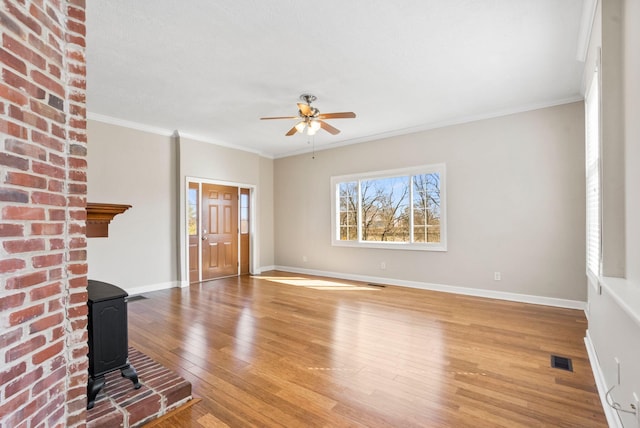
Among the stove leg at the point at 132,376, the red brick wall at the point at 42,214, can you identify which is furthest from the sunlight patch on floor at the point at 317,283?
the red brick wall at the point at 42,214

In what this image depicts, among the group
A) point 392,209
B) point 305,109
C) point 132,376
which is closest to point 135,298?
point 132,376

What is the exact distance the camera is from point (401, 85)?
3717mm

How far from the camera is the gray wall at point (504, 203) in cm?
411

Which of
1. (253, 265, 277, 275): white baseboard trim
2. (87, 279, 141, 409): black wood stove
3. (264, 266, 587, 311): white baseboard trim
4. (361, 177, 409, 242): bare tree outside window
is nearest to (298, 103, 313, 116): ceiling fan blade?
(361, 177, 409, 242): bare tree outside window

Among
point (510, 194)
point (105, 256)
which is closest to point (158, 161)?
point (105, 256)

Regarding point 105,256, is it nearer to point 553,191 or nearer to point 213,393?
point 213,393

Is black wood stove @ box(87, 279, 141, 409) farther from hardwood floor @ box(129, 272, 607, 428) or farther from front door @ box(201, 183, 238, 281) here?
front door @ box(201, 183, 238, 281)

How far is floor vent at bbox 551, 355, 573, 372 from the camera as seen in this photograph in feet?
8.15

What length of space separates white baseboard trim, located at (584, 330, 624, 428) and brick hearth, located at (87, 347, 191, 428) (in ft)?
8.23

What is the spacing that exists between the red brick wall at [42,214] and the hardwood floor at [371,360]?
Result: 2.64ft

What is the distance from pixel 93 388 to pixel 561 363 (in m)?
3.39

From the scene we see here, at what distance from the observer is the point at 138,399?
190cm

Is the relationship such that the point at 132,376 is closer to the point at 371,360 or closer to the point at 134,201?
the point at 371,360

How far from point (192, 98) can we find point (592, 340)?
4.90 meters
